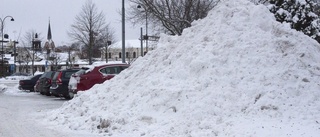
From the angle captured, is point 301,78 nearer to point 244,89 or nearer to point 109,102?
point 244,89

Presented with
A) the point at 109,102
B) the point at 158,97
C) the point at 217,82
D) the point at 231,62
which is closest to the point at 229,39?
the point at 231,62

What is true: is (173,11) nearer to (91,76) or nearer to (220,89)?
(91,76)

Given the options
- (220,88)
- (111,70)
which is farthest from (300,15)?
(111,70)

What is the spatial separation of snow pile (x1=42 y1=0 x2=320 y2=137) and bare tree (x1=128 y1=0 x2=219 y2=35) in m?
11.4

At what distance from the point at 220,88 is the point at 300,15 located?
15.5 feet

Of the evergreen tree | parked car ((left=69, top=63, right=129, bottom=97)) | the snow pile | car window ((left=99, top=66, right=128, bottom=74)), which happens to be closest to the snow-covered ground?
the snow pile

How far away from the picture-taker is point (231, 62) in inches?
397

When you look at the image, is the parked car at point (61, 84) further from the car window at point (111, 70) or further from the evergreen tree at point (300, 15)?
the evergreen tree at point (300, 15)

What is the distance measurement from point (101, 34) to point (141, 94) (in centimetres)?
3149

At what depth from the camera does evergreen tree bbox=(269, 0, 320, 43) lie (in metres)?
12.4

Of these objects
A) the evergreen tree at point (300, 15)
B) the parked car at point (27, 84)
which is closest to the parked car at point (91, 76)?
the evergreen tree at point (300, 15)

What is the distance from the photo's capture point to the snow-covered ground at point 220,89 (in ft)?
27.0

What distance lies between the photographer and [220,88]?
931 centimetres

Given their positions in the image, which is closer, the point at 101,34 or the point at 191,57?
the point at 191,57
